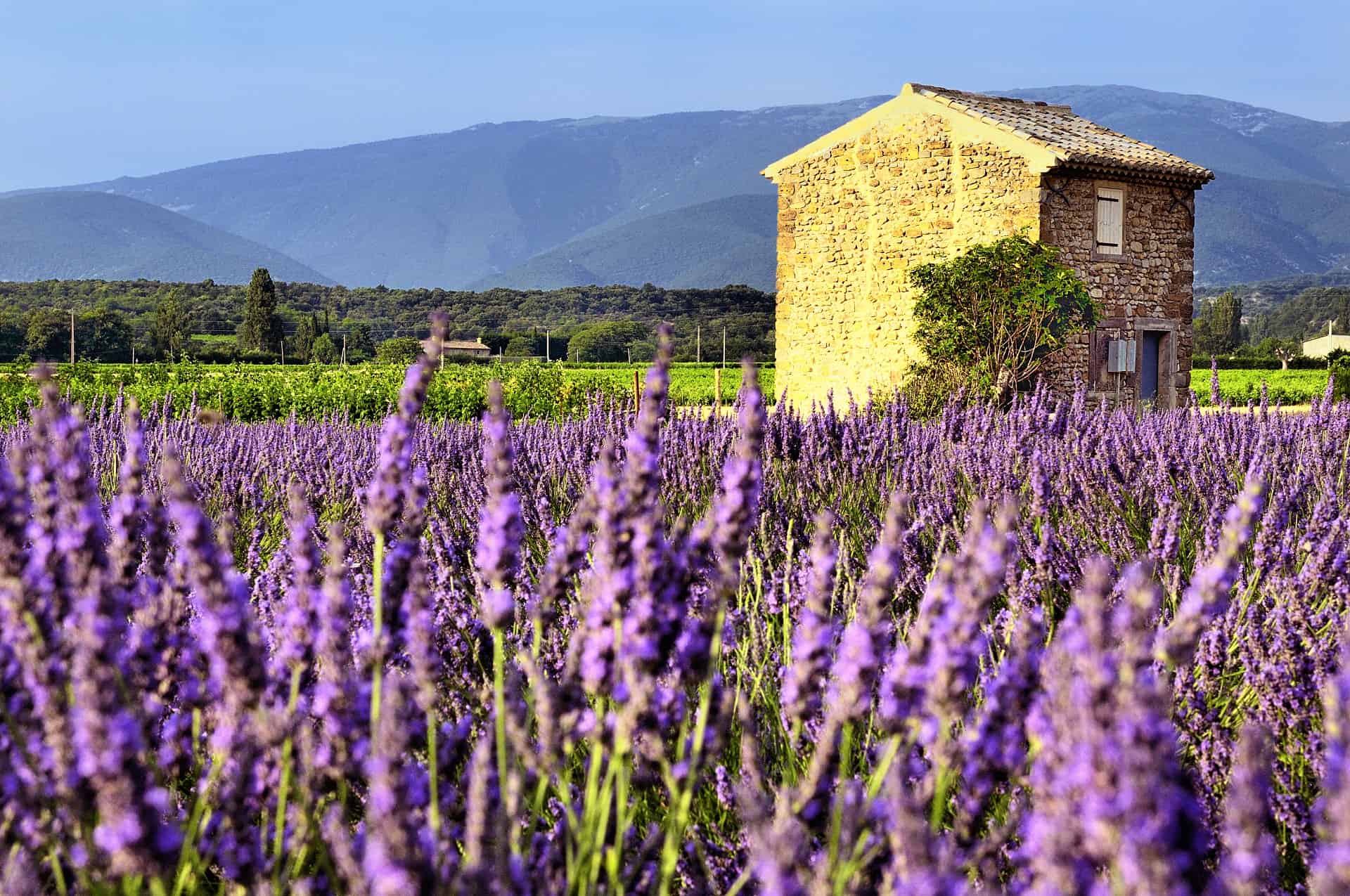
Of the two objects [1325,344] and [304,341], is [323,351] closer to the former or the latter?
[304,341]

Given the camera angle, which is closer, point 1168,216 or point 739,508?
point 739,508

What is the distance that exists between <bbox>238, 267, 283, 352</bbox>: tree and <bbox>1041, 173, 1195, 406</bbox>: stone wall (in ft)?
199

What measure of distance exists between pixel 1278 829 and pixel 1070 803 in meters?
1.84

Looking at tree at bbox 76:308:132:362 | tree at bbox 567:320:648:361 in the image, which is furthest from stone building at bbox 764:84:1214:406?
tree at bbox 76:308:132:362

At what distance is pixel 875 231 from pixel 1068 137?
11.5 ft

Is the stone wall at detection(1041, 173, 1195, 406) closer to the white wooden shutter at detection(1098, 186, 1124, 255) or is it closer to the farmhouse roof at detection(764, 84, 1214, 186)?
the white wooden shutter at detection(1098, 186, 1124, 255)

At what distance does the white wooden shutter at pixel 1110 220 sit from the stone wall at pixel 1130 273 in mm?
112

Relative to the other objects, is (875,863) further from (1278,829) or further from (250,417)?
(250,417)

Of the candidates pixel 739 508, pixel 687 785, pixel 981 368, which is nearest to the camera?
pixel 687 785

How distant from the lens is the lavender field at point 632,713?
91 cm

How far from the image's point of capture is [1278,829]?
2.35 metres

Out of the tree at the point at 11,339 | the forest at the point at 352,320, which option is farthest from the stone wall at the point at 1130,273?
the tree at the point at 11,339

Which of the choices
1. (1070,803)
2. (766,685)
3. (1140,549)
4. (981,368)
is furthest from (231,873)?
(981,368)

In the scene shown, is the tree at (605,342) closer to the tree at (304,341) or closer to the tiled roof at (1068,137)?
the tree at (304,341)
